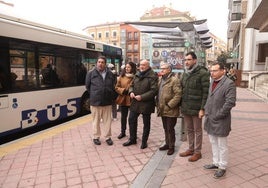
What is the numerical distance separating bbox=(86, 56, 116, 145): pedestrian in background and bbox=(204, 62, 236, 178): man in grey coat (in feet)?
6.98

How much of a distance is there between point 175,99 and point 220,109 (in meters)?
1.00

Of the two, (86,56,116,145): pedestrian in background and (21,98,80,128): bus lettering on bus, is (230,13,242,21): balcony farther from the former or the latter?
(86,56,116,145): pedestrian in background

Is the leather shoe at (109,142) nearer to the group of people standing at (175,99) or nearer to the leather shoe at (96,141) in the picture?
the group of people standing at (175,99)

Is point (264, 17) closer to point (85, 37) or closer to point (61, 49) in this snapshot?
point (85, 37)

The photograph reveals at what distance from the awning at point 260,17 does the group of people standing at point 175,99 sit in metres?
9.72

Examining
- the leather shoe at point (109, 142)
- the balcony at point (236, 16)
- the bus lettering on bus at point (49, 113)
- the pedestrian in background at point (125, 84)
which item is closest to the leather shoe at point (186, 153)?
the leather shoe at point (109, 142)

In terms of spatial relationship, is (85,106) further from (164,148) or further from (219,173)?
(219,173)

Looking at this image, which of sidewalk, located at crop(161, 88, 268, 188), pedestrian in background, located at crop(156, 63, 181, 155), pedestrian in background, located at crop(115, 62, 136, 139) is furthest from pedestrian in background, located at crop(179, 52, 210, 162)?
pedestrian in background, located at crop(115, 62, 136, 139)

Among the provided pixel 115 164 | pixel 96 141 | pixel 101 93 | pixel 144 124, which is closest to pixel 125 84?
pixel 101 93

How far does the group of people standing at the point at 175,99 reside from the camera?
3795 millimetres

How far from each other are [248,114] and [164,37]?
163 inches

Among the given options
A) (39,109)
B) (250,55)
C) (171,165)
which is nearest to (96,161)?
(171,165)

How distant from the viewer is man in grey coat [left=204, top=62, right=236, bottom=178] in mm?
3646

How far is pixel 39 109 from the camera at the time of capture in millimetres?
6621
